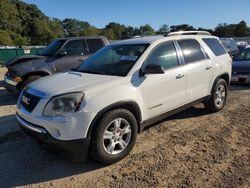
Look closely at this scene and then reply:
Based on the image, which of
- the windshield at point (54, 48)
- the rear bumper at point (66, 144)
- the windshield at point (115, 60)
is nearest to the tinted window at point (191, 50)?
the windshield at point (115, 60)

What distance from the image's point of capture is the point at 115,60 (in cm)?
509

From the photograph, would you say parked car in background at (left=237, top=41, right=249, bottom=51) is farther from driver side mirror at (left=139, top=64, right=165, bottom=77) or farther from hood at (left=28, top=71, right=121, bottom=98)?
hood at (left=28, top=71, right=121, bottom=98)

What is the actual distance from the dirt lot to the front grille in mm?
819

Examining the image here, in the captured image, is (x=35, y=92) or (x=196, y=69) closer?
(x=35, y=92)

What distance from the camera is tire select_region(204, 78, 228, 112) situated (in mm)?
6324

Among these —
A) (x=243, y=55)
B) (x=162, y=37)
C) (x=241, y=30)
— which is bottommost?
(x=243, y=55)

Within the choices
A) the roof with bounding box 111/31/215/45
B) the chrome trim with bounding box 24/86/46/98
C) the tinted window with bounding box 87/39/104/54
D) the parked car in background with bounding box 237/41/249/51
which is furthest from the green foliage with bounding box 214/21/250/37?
the chrome trim with bounding box 24/86/46/98

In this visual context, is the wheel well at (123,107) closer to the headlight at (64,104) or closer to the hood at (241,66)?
the headlight at (64,104)

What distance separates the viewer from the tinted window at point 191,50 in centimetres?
553

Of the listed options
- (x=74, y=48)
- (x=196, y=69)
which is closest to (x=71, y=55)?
(x=74, y=48)

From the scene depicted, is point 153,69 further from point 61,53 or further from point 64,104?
point 61,53

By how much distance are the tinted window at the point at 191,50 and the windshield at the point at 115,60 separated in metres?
0.97

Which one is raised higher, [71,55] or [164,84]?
[71,55]

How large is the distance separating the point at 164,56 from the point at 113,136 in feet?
5.78
